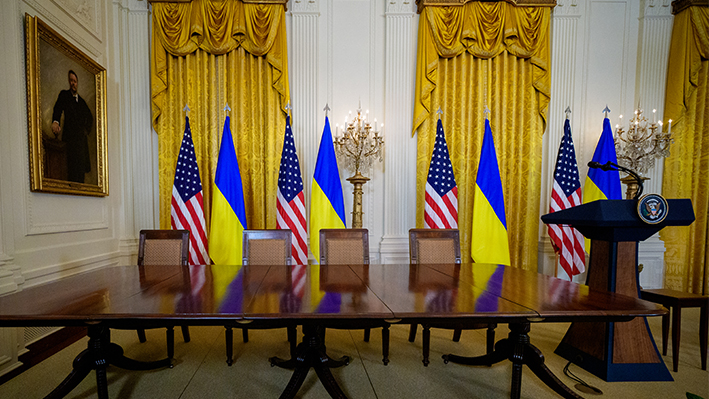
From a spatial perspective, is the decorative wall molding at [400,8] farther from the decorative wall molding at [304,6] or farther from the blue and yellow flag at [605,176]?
the blue and yellow flag at [605,176]

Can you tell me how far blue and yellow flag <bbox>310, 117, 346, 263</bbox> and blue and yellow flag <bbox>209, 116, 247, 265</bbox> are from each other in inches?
31.0

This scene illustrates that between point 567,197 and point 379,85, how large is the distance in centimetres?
252

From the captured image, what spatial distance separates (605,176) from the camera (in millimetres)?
3539

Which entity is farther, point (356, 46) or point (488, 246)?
point (356, 46)

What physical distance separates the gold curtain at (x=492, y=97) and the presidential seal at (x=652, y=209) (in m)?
1.99

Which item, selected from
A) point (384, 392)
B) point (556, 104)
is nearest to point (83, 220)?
point (384, 392)

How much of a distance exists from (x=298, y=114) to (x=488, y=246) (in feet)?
8.83

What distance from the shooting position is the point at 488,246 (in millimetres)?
3400

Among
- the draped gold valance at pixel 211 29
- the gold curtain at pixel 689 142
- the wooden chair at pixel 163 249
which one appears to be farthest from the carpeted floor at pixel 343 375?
the draped gold valance at pixel 211 29

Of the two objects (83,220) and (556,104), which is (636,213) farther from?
(83,220)

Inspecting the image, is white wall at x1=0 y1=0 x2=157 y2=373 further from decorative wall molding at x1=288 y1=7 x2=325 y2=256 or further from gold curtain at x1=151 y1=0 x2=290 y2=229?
decorative wall molding at x1=288 y1=7 x2=325 y2=256

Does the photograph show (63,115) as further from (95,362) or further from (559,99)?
(559,99)

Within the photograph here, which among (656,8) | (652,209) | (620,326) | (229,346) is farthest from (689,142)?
(229,346)

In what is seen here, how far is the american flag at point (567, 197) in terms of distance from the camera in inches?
134
